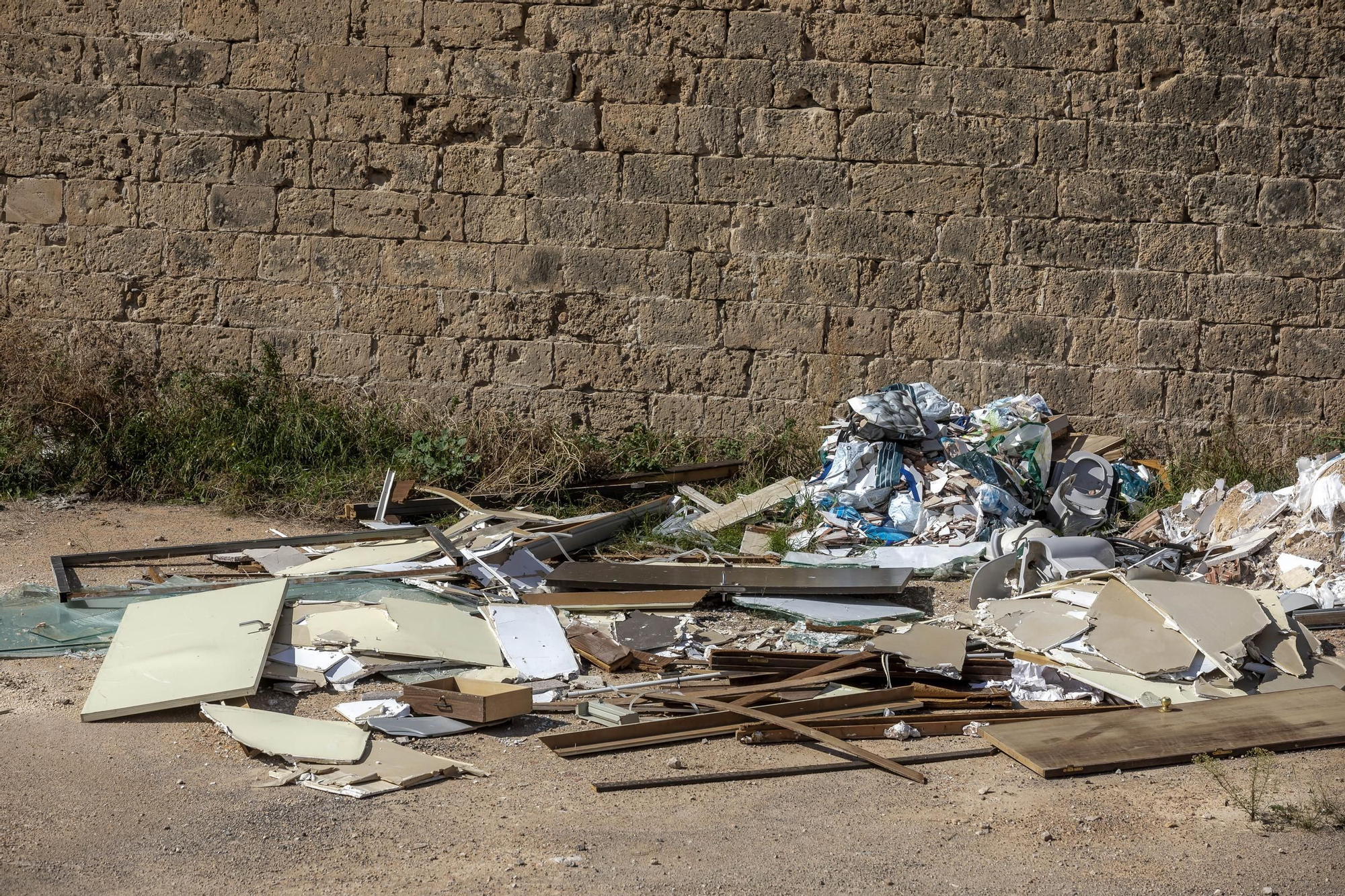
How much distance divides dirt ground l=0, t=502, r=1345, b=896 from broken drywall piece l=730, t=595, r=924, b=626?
130cm

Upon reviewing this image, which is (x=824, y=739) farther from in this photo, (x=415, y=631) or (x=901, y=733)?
(x=415, y=631)

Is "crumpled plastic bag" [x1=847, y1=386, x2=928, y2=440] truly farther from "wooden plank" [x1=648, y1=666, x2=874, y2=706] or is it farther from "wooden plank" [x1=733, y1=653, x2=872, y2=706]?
"wooden plank" [x1=648, y1=666, x2=874, y2=706]

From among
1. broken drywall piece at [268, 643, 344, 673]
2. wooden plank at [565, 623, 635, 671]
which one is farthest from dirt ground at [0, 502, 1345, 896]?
wooden plank at [565, 623, 635, 671]

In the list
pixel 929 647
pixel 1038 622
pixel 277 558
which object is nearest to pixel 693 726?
pixel 929 647

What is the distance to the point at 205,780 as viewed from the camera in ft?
11.9

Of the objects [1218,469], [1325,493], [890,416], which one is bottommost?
[1218,469]

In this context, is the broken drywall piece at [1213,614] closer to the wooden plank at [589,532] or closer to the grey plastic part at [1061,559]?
the grey plastic part at [1061,559]

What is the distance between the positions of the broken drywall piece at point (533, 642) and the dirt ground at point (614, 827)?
546 millimetres

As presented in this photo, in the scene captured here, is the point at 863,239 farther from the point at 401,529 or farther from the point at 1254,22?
the point at 401,529

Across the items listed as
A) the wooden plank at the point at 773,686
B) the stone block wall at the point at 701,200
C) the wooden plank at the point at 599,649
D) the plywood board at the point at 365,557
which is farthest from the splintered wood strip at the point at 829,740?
the stone block wall at the point at 701,200

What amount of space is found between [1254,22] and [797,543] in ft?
15.0

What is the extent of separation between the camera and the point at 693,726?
4.08 metres

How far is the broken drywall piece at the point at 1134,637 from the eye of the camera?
455 cm

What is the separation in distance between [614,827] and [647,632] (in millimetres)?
1773
